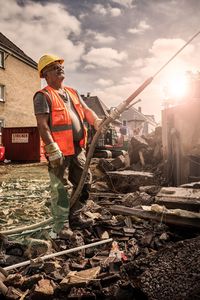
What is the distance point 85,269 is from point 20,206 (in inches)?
126

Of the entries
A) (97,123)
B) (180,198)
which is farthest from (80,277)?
(97,123)

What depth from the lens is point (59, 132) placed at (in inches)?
149

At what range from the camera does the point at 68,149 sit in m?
3.85

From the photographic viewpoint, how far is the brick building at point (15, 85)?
24797mm

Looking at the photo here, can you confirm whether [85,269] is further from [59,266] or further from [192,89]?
[192,89]

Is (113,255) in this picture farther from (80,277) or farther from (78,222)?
(78,222)

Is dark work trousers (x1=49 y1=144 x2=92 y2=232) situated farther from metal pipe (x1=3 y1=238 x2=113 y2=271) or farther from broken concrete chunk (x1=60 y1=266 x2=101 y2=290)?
broken concrete chunk (x1=60 y1=266 x2=101 y2=290)

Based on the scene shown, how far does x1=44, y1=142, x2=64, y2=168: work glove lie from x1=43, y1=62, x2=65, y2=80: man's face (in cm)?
98

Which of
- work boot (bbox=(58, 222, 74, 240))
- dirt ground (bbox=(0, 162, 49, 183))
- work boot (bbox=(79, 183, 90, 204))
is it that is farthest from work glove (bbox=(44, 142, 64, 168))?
dirt ground (bbox=(0, 162, 49, 183))

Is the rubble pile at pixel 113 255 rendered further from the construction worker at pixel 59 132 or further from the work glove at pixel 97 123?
the work glove at pixel 97 123

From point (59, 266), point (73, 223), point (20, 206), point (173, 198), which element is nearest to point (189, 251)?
point (59, 266)

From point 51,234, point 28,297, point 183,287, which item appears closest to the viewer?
point 183,287

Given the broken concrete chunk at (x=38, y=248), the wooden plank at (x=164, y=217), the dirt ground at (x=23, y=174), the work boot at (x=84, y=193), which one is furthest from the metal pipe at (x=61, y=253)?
the dirt ground at (x=23, y=174)

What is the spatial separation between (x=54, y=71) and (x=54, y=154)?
118 centimetres
